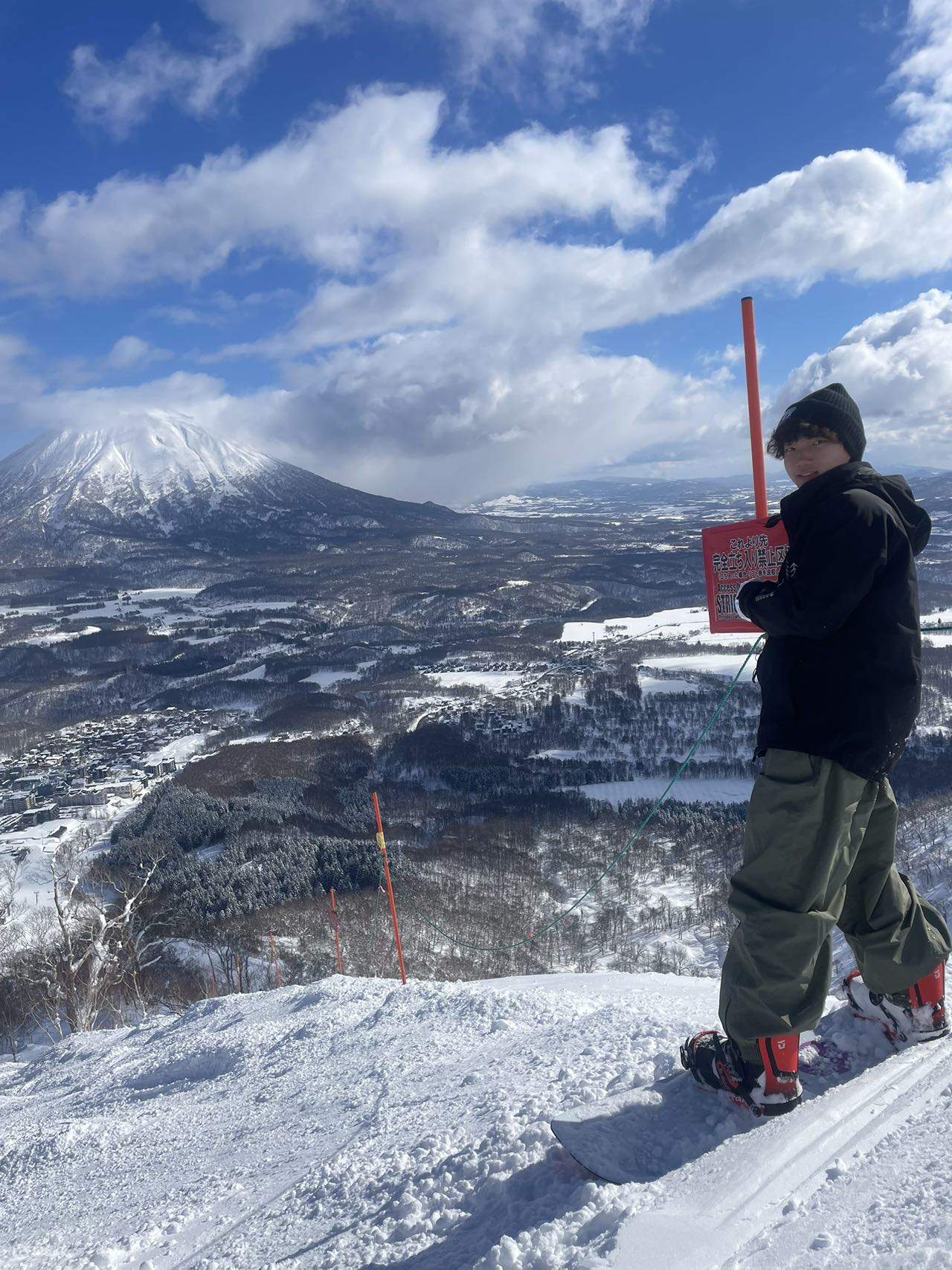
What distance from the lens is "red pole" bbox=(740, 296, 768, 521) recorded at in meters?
3.11

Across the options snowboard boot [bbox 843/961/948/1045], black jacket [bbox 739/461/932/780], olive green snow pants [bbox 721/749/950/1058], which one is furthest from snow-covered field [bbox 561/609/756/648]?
black jacket [bbox 739/461/932/780]

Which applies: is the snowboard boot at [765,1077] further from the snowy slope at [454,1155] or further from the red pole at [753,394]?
the red pole at [753,394]

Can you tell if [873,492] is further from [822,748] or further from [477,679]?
[477,679]

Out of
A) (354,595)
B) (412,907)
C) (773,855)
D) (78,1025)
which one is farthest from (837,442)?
(354,595)

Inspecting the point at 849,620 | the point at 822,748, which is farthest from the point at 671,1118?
the point at 849,620

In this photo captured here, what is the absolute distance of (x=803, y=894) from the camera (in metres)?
2.38

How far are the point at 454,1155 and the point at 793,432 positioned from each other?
285 cm

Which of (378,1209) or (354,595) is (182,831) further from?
(354,595)

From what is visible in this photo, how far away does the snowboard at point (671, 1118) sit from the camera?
2.37m

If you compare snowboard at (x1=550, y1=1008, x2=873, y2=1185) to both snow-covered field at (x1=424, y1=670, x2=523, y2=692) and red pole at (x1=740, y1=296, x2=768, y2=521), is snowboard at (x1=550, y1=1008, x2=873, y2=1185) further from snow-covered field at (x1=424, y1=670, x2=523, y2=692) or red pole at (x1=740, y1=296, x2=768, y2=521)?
snow-covered field at (x1=424, y1=670, x2=523, y2=692)

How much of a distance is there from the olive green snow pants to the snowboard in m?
0.27

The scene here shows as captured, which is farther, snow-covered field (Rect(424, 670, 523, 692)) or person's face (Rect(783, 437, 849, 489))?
snow-covered field (Rect(424, 670, 523, 692))

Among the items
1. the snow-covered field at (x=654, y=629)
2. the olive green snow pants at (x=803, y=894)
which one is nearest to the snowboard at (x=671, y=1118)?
the olive green snow pants at (x=803, y=894)

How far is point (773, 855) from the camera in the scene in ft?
7.90
